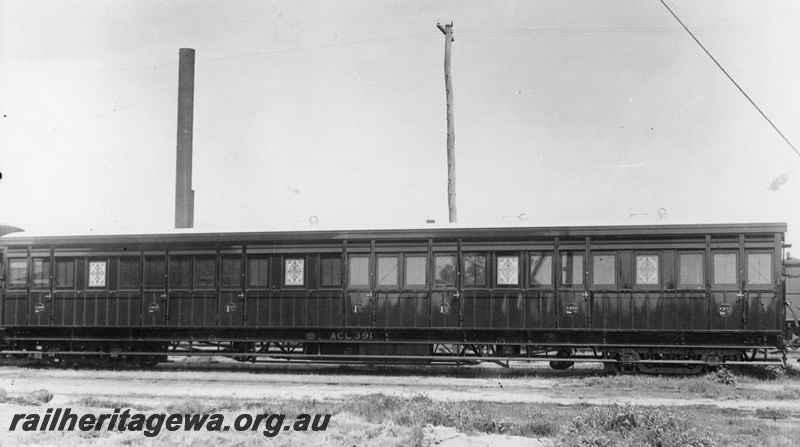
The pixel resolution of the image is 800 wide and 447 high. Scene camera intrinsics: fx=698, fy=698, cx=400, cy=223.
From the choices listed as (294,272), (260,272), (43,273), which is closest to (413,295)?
(294,272)

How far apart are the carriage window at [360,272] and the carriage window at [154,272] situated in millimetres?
4694

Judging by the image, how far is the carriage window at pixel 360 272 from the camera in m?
16.1

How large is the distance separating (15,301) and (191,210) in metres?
10.9

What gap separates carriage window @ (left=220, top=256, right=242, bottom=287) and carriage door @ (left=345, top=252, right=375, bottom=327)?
2699 millimetres

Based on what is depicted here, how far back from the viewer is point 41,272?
17.5 meters

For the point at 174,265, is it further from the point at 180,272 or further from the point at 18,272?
the point at 18,272

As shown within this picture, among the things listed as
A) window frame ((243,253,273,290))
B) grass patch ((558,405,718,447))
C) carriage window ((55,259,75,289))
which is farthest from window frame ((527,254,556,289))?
carriage window ((55,259,75,289))

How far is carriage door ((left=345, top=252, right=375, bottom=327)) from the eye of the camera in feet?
52.4

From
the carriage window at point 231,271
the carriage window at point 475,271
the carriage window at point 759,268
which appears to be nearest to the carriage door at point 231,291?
the carriage window at point 231,271

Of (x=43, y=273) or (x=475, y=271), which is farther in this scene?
(x=43, y=273)

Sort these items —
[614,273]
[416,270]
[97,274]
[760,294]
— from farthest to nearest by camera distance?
[97,274], [416,270], [614,273], [760,294]

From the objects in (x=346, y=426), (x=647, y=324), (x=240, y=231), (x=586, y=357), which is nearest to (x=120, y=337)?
(x=240, y=231)

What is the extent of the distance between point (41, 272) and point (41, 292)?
1.64 feet

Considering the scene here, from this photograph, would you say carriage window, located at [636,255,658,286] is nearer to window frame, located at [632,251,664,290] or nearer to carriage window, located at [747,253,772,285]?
window frame, located at [632,251,664,290]
